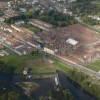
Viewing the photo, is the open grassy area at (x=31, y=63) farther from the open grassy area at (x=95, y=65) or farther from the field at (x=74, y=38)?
the open grassy area at (x=95, y=65)

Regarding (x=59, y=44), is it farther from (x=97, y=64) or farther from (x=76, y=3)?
(x=76, y=3)

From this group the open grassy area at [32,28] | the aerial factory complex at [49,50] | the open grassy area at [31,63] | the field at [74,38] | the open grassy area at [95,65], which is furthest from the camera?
the open grassy area at [32,28]

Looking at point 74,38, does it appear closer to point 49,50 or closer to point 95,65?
point 49,50

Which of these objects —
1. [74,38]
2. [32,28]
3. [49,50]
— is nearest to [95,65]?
[49,50]

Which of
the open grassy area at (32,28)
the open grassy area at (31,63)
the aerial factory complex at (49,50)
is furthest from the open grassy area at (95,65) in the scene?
the open grassy area at (32,28)

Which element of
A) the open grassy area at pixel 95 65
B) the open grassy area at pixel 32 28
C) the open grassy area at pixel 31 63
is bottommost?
the open grassy area at pixel 95 65

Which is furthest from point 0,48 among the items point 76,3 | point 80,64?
point 76,3

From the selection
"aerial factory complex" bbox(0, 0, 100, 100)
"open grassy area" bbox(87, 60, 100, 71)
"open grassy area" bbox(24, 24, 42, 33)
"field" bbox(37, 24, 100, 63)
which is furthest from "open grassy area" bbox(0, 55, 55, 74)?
"open grassy area" bbox(24, 24, 42, 33)

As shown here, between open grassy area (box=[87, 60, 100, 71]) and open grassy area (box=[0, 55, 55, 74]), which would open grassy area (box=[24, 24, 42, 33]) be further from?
open grassy area (box=[87, 60, 100, 71])
